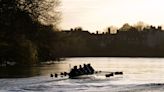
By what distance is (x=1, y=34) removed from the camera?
81.2 metres

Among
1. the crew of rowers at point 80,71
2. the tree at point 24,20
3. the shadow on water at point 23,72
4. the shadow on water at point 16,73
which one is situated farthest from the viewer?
the tree at point 24,20

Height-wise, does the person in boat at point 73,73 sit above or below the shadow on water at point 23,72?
above

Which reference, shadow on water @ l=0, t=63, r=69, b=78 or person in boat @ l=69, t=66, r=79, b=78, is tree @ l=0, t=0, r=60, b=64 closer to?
shadow on water @ l=0, t=63, r=69, b=78

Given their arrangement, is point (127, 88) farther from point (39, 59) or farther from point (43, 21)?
point (39, 59)

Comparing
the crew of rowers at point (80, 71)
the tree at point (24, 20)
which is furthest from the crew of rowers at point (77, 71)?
the tree at point (24, 20)

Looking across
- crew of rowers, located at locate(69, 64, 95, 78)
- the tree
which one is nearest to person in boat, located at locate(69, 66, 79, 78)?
crew of rowers, located at locate(69, 64, 95, 78)

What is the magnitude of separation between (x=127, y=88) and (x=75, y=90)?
4.95 m

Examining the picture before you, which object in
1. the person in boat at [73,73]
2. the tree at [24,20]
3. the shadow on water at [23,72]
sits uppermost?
the tree at [24,20]

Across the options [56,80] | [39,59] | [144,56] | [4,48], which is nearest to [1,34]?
[4,48]

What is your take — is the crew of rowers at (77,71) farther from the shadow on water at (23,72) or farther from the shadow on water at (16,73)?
the shadow on water at (16,73)

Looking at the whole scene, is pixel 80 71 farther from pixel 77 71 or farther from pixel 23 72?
pixel 23 72

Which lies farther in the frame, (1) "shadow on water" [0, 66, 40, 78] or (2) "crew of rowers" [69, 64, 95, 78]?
(1) "shadow on water" [0, 66, 40, 78]

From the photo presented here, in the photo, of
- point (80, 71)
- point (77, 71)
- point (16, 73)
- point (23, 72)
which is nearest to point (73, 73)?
point (77, 71)

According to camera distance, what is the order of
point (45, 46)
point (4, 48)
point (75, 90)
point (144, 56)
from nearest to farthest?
point (75, 90) → point (4, 48) → point (45, 46) → point (144, 56)
